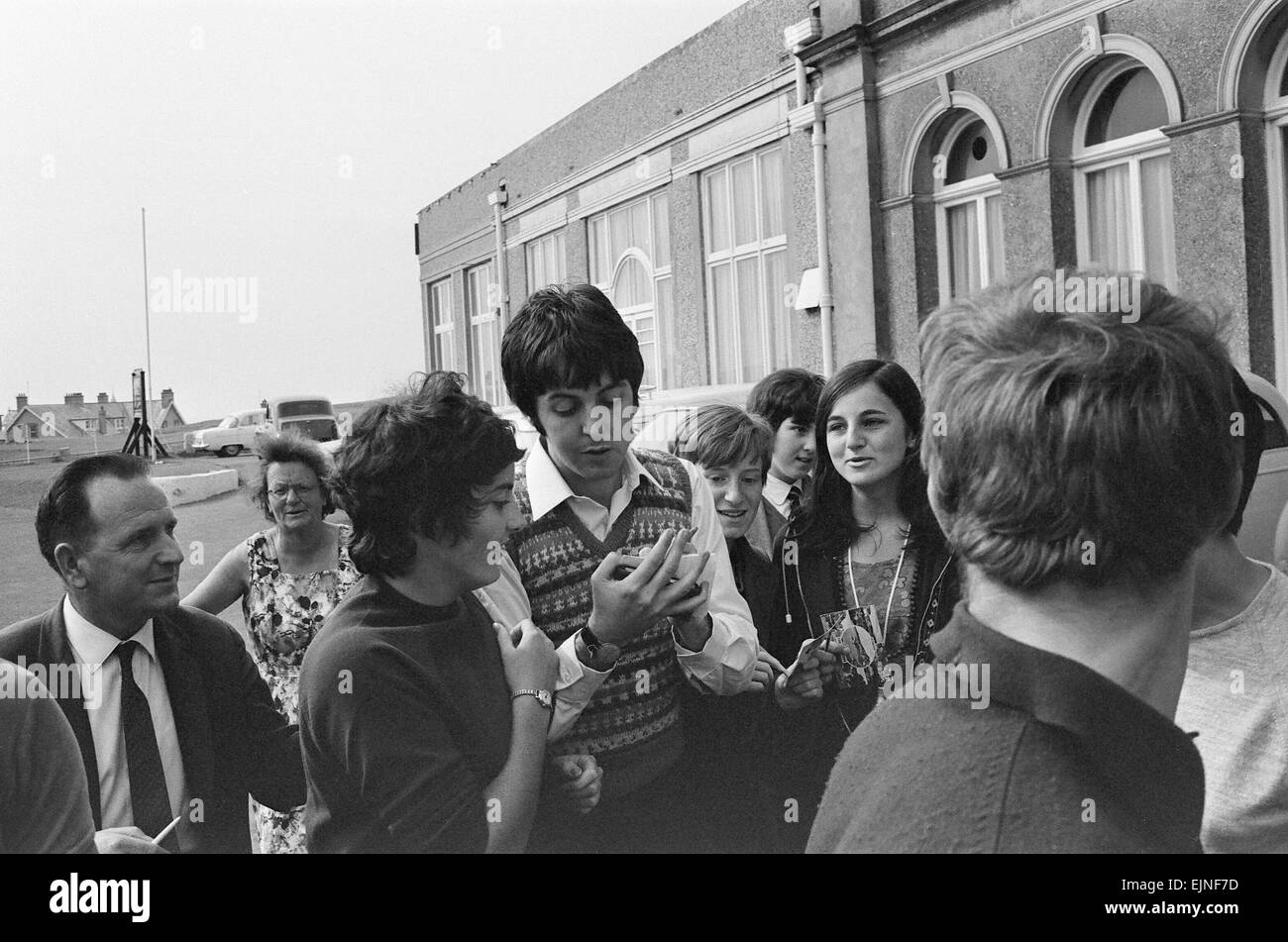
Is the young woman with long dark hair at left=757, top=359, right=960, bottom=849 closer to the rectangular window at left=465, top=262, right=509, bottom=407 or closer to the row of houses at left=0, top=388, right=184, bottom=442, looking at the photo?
the rectangular window at left=465, top=262, right=509, bottom=407

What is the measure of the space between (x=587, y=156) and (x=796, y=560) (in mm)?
967

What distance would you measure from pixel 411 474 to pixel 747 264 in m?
1.12

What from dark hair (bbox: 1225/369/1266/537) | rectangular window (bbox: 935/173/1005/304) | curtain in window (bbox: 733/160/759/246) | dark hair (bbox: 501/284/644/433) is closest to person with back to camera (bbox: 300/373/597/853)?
dark hair (bbox: 501/284/644/433)

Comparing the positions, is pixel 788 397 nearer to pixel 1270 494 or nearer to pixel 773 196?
pixel 773 196

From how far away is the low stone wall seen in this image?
1.83 meters

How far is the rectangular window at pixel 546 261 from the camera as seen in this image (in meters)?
2.27

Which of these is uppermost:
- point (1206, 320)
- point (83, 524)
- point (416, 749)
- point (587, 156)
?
point (587, 156)

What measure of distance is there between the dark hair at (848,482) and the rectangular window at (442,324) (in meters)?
0.74

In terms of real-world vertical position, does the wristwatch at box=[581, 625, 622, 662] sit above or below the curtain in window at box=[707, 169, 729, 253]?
below

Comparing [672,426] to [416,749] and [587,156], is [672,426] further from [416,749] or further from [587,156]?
[416,749]

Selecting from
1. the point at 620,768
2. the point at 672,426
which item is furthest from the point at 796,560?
the point at 620,768

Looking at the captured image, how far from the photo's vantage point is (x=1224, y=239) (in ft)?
8.75

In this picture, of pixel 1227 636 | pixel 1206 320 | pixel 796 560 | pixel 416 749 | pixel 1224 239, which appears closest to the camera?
pixel 1206 320

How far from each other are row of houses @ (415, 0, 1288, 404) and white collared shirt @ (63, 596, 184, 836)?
65 centimetres
